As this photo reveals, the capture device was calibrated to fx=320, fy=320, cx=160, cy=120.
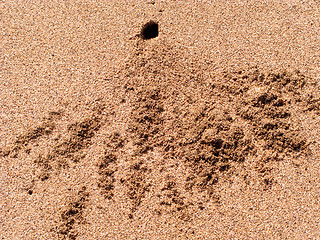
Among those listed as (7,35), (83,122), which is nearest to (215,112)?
(83,122)

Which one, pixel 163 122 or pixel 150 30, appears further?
pixel 150 30

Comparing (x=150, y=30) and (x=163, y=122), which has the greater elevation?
(x=150, y=30)

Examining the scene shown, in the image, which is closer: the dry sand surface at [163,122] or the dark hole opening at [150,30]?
the dry sand surface at [163,122]

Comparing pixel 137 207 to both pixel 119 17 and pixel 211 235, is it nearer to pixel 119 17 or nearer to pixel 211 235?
pixel 211 235

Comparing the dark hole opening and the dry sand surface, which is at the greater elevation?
the dark hole opening

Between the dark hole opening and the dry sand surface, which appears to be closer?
the dry sand surface

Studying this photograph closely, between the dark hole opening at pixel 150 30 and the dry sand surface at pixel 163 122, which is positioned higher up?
the dark hole opening at pixel 150 30
